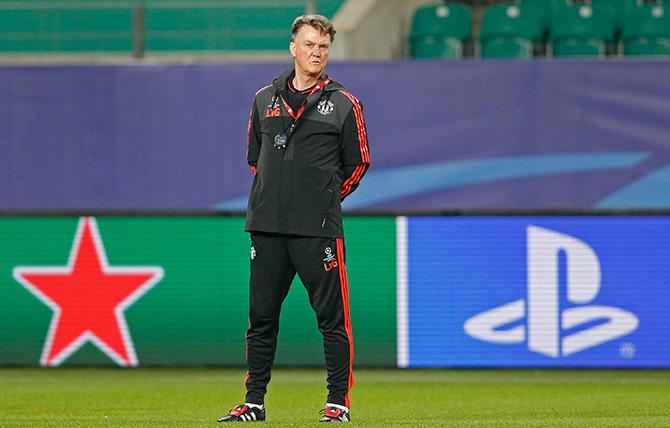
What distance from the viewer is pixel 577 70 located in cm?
1024

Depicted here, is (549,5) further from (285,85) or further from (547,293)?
(285,85)

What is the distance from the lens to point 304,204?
5.46 meters

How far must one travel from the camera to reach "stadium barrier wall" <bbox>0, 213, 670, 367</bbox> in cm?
1026

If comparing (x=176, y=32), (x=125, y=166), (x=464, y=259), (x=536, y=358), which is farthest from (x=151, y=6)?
(x=536, y=358)

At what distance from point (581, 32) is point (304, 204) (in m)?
6.96

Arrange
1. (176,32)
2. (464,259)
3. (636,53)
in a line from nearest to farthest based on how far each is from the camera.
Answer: (464,259), (636,53), (176,32)

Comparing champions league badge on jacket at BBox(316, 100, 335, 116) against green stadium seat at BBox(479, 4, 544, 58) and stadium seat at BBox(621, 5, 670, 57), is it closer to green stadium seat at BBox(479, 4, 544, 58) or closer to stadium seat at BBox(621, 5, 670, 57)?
green stadium seat at BBox(479, 4, 544, 58)

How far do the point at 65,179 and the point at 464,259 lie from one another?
339 cm

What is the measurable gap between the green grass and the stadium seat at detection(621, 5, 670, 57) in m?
3.06

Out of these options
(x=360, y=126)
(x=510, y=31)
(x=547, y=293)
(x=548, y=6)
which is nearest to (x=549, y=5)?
(x=548, y=6)

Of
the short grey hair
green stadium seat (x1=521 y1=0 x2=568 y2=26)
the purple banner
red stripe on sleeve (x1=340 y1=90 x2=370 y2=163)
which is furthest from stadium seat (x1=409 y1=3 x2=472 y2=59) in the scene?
the short grey hair

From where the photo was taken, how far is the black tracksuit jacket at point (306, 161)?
5449 mm

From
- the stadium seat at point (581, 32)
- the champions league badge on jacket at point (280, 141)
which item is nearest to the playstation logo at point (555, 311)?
the stadium seat at point (581, 32)

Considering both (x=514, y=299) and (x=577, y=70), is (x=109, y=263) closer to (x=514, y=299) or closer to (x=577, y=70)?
(x=514, y=299)
